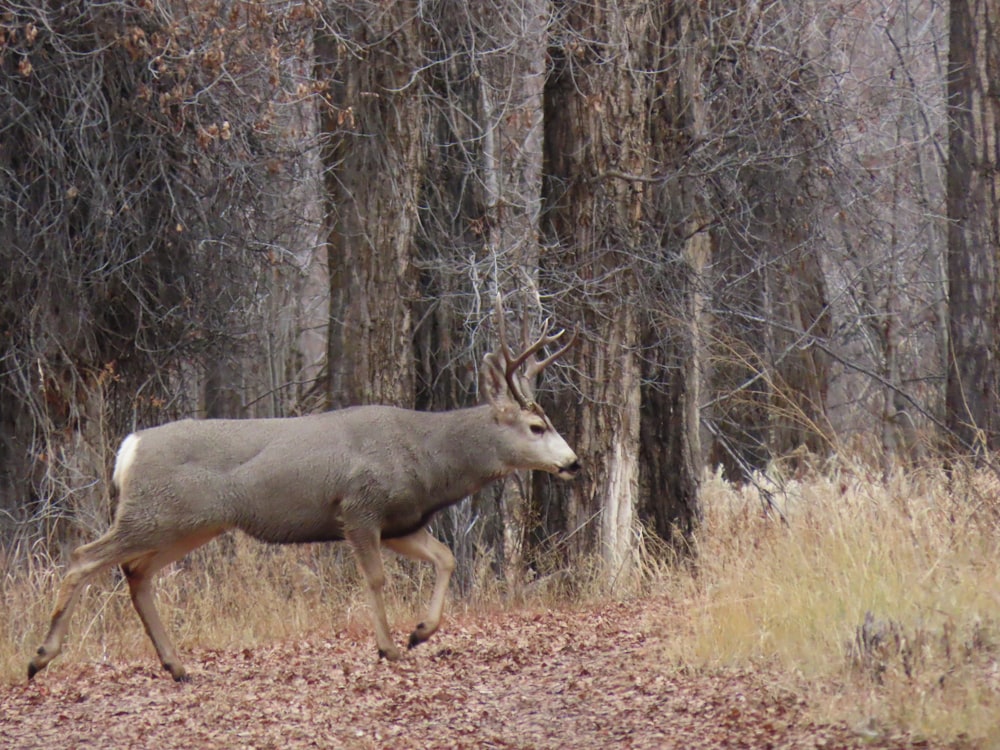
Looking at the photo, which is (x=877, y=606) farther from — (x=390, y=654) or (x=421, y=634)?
(x=390, y=654)

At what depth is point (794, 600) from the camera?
7.99 m

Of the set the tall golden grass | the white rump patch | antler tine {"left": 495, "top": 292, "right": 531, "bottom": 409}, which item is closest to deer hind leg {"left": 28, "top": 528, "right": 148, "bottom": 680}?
the white rump patch

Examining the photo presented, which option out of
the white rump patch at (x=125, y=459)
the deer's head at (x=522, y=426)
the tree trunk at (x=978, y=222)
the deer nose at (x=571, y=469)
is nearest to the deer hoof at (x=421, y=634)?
the deer's head at (x=522, y=426)

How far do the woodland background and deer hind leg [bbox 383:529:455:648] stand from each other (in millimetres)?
2211

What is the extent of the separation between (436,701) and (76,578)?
258 cm

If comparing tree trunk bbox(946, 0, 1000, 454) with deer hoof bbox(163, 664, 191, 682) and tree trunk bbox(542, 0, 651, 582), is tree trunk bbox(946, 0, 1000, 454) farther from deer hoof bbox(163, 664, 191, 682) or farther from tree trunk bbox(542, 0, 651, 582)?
deer hoof bbox(163, 664, 191, 682)

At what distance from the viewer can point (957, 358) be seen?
12.7 meters

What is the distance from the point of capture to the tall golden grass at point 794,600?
6566 mm

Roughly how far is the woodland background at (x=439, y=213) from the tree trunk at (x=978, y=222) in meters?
0.03

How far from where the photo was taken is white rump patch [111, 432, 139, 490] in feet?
30.0

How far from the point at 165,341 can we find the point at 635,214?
4007 millimetres

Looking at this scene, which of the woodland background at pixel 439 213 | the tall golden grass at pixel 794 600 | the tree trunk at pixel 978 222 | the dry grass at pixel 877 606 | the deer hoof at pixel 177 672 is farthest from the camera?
the tree trunk at pixel 978 222

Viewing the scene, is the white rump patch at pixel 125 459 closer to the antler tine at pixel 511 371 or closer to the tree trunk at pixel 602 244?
the antler tine at pixel 511 371

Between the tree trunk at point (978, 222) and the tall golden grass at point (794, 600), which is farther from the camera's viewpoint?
the tree trunk at point (978, 222)
